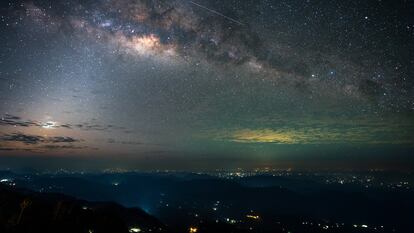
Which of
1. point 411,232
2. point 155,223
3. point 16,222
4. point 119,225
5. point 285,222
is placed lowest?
point 411,232

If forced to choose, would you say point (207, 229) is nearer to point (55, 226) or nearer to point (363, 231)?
point (55, 226)

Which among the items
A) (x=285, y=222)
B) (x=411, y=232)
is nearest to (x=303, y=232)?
(x=285, y=222)

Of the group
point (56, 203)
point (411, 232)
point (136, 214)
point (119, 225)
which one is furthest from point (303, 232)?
point (56, 203)

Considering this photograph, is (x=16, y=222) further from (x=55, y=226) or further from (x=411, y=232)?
(x=411, y=232)

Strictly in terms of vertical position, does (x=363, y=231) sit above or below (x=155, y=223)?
below

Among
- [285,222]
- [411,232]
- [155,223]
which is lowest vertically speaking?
[411,232]

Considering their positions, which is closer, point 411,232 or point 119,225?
point 119,225

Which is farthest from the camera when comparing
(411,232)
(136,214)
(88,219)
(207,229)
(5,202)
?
(411,232)

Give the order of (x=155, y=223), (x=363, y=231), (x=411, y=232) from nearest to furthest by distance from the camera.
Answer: (x=155, y=223) → (x=363, y=231) → (x=411, y=232)

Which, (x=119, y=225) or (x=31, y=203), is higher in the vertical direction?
(x=31, y=203)
